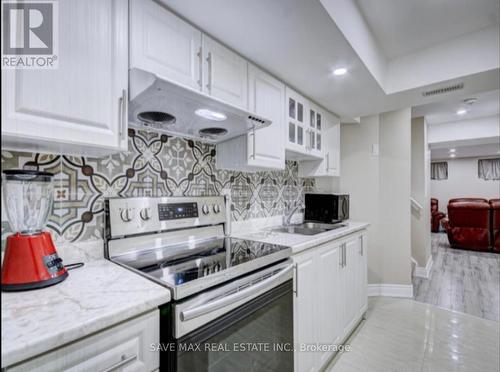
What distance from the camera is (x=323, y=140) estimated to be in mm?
2604

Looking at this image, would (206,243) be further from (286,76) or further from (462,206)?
(462,206)

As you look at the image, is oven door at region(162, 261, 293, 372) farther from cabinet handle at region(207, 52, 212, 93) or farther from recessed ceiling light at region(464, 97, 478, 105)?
recessed ceiling light at region(464, 97, 478, 105)

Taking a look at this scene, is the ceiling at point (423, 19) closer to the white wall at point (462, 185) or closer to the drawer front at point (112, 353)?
the drawer front at point (112, 353)

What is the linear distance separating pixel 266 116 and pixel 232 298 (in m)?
1.21

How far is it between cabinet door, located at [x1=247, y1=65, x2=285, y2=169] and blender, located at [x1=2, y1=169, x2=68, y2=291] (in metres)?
1.06

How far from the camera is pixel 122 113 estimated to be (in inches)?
42.8

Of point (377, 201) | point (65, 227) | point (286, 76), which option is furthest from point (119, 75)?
point (377, 201)

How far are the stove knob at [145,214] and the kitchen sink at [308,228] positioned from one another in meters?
1.13

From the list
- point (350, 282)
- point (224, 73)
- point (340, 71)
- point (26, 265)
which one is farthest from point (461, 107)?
point (26, 265)

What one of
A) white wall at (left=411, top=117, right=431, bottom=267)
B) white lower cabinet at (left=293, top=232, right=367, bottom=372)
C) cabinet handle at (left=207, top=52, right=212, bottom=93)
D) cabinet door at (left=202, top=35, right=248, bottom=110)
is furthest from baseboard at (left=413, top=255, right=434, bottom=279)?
cabinet handle at (left=207, top=52, right=212, bottom=93)

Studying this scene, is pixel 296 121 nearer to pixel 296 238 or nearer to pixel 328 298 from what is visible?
pixel 296 238

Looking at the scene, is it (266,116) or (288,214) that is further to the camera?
(288,214)

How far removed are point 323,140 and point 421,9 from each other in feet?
3.86

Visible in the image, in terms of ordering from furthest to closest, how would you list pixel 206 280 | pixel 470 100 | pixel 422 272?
pixel 422 272 < pixel 470 100 < pixel 206 280
